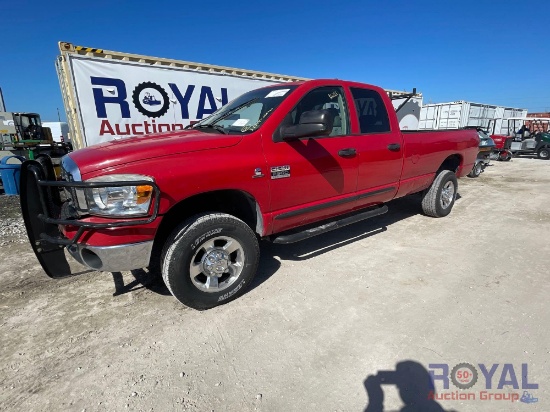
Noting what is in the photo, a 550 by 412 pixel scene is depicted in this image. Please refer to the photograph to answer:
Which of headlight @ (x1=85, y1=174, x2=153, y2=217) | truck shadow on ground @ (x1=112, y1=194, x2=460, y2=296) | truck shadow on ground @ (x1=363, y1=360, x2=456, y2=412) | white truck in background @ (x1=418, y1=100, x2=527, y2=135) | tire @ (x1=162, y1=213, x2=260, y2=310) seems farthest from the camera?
white truck in background @ (x1=418, y1=100, x2=527, y2=135)

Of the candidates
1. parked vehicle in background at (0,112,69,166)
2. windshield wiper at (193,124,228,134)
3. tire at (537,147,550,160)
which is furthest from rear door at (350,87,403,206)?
tire at (537,147,550,160)

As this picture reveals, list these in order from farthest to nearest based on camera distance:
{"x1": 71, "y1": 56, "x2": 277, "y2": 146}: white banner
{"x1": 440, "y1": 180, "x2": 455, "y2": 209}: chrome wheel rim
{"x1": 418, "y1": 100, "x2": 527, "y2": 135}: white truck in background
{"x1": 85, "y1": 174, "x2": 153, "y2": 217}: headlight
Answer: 1. {"x1": 418, "y1": 100, "x2": 527, "y2": 135}: white truck in background
2. {"x1": 71, "y1": 56, "x2": 277, "y2": 146}: white banner
3. {"x1": 440, "y1": 180, "x2": 455, "y2": 209}: chrome wheel rim
4. {"x1": 85, "y1": 174, "x2": 153, "y2": 217}: headlight

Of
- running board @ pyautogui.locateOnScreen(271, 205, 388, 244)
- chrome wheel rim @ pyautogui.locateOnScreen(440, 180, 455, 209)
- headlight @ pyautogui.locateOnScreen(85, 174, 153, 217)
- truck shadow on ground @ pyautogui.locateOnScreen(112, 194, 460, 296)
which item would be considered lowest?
truck shadow on ground @ pyautogui.locateOnScreen(112, 194, 460, 296)

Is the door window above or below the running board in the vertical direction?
above

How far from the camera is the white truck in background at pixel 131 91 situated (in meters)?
5.82

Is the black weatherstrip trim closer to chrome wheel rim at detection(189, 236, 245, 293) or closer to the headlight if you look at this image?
chrome wheel rim at detection(189, 236, 245, 293)

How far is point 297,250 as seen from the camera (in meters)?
3.93

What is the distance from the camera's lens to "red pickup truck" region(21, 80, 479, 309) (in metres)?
2.18

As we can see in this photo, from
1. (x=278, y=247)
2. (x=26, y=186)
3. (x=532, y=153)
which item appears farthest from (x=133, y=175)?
(x=532, y=153)

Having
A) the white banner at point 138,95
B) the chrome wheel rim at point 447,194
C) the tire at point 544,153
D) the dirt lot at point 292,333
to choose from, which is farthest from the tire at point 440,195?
the tire at point 544,153

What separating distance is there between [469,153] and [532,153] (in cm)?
1547

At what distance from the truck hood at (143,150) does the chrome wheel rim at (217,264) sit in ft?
2.59

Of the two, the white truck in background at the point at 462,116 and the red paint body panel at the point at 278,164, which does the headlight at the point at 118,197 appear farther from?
the white truck in background at the point at 462,116

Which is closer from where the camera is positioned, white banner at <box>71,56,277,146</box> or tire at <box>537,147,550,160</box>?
white banner at <box>71,56,277,146</box>
